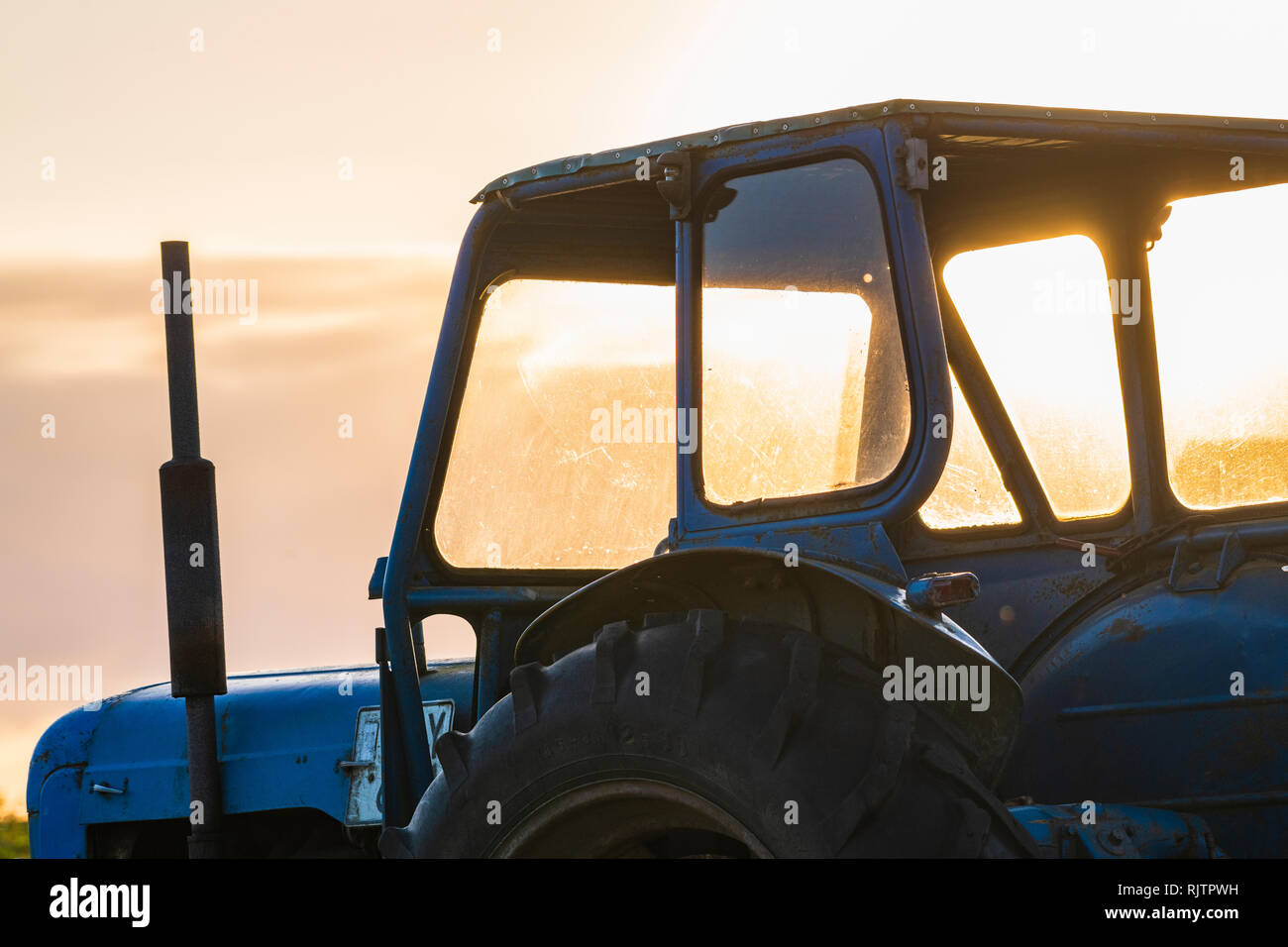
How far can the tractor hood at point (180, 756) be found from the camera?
159 inches

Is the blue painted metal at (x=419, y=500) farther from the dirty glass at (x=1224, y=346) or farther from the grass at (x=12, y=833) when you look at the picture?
the grass at (x=12, y=833)

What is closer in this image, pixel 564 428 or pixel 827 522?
pixel 827 522

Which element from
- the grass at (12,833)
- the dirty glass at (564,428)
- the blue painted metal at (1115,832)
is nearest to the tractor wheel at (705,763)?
the blue painted metal at (1115,832)

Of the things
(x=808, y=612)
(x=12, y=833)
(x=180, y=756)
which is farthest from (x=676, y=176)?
(x=12, y=833)

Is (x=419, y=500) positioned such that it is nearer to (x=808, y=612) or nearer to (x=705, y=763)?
(x=808, y=612)

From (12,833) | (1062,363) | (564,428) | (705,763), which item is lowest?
(12,833)

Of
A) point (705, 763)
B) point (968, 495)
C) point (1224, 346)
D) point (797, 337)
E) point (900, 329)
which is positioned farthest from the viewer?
point (968, 495)

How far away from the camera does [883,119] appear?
2857 millimetres

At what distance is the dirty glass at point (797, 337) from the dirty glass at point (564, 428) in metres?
0.72

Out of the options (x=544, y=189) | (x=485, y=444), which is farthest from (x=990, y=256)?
(x=485, y=444)

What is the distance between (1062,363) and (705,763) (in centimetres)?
156

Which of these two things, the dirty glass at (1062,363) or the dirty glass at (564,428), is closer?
the dirty glass at (1062,363)

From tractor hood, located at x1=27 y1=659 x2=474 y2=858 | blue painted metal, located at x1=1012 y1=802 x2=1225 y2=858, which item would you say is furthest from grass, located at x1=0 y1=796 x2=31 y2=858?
blue painted metal, located at x1=1012 y1=802 x2=1225 y2=858

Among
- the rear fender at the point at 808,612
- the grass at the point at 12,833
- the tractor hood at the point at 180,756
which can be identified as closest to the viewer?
the rear fender at the point at 808,612
